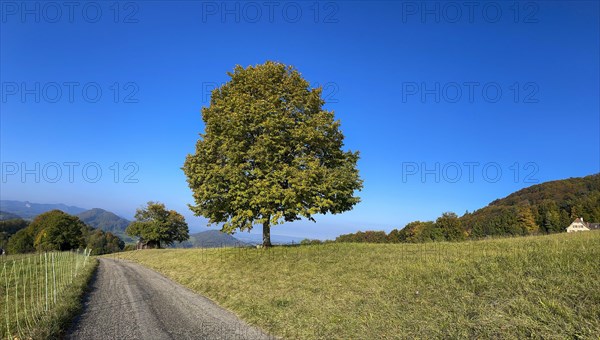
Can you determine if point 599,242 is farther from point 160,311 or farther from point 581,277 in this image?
point 160,311

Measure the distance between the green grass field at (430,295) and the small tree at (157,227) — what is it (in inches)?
2494

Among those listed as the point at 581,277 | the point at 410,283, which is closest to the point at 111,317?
the point at 410,283

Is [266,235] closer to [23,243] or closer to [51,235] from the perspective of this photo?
[51,235]

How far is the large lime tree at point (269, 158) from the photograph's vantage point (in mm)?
20531

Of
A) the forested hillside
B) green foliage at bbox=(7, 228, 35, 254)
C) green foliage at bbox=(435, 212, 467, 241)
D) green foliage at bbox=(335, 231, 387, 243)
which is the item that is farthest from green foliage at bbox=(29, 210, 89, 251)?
green foliage at bbox=(435, 212, 467, 241)

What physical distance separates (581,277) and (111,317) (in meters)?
14.3

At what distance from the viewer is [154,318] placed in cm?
1086

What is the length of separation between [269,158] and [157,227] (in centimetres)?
6251

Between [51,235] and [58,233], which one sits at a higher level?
[58,233]

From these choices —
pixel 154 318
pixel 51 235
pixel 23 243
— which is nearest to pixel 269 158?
pixel 154 318

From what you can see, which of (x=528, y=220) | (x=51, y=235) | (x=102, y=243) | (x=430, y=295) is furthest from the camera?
(x=102, y=243)

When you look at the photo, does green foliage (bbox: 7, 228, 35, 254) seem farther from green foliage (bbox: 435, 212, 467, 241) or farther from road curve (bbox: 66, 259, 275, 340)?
green foliage (bbox: 435, 212, 467, 241)

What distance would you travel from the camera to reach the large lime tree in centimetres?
2053

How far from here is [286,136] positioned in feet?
72.5
